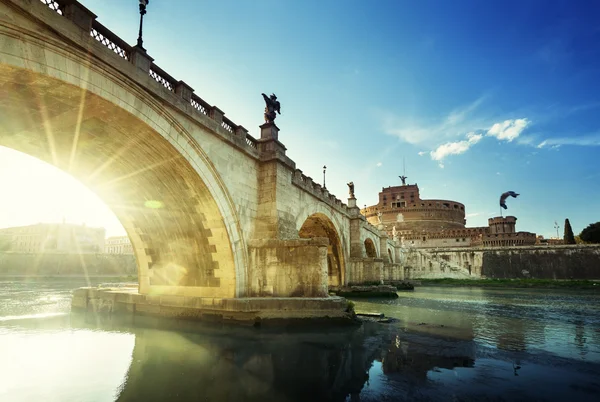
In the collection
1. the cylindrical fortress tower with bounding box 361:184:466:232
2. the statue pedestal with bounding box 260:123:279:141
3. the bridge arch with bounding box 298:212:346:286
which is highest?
the cylindrical fortress tower with bounding box 361:184:466:232

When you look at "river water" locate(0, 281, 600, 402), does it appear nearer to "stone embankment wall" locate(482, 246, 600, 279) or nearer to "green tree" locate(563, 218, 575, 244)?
"stone embankment wall" locate(482, 246, 600, 279)

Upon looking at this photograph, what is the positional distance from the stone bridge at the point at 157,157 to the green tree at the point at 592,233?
54.5 metres

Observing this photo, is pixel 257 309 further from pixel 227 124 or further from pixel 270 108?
pixel 270 108

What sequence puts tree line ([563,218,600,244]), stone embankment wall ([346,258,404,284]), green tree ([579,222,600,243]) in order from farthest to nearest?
tree line ([563,218,600,244]) → green tree ([579,222,600,243]) → stone embankment wall ([346,258,404,284])

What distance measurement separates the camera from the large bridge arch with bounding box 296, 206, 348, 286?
21.3 m

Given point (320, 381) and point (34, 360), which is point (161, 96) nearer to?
point (34, 360)

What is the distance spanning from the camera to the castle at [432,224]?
57.6 meters

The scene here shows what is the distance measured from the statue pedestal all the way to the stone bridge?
5 centimetres

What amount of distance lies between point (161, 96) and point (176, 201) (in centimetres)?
377

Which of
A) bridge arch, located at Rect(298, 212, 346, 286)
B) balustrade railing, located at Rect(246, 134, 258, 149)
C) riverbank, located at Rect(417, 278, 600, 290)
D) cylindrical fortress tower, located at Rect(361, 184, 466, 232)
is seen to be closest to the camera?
balustrade railing, located at Rect(246, 134, 258, 149)

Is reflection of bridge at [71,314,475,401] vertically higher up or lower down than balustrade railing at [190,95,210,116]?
lower down

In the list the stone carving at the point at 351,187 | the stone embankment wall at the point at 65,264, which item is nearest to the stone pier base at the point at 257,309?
the stone carving at the point at 351,187

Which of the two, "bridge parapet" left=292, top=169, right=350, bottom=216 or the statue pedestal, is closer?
the statue pedestal

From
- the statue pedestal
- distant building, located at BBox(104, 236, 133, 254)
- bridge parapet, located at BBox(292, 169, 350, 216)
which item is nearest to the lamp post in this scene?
the statue pedestal
